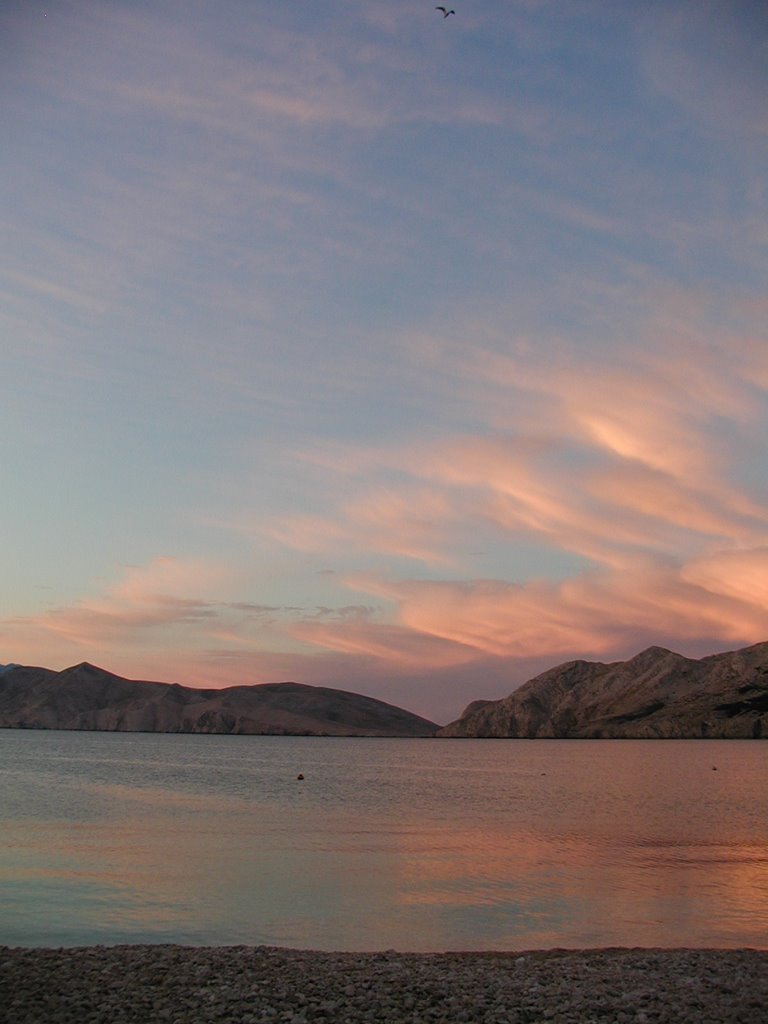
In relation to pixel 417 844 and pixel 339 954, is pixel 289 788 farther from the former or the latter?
pixel 339 954

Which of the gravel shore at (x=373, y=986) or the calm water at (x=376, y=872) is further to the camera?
the calm water at (x=376, y=872)

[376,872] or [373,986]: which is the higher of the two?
[373,986]

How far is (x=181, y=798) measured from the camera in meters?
76.9

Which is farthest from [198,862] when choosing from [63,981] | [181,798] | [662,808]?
[662,808]

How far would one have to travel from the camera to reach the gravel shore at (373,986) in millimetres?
16234

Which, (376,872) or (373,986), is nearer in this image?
(373,986)

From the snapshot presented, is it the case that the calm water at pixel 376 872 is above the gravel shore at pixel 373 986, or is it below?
below

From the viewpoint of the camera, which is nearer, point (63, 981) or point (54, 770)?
point (63, 981)

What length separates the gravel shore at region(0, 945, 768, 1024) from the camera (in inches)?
639

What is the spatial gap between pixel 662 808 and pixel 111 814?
43832 millimetres

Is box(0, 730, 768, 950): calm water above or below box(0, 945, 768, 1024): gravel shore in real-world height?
below

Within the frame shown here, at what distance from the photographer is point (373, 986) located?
1830 cm

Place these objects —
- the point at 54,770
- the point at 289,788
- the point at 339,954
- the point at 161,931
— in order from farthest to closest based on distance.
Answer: the point at 54,770
the point at 289,788
the point at 161,931
the point at 339,954

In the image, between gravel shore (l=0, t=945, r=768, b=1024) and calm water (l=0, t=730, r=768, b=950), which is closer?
gravel shore (l=0, t=945, r=768, b=1024)
